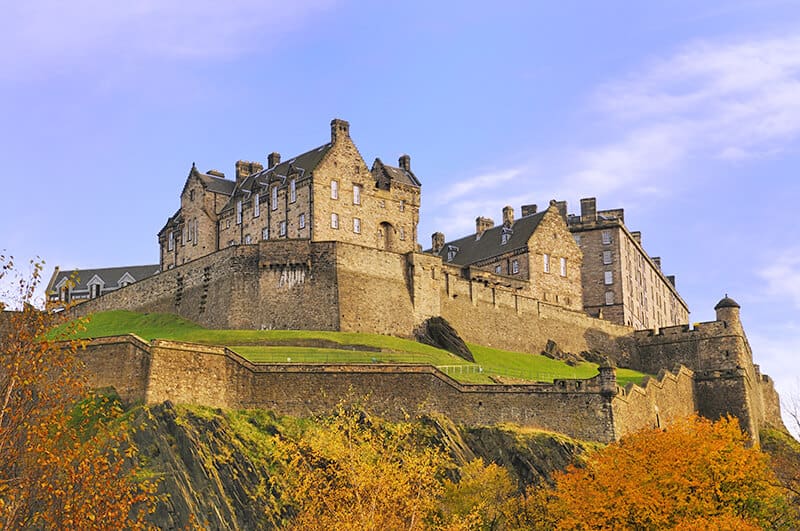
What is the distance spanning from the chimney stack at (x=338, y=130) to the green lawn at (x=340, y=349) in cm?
1780

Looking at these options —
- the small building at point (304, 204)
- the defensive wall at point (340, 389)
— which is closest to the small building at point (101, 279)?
the small building at point (304, 204)

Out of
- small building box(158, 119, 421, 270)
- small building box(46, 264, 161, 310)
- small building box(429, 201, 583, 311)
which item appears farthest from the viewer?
small building box(46, 264, 161, 310)

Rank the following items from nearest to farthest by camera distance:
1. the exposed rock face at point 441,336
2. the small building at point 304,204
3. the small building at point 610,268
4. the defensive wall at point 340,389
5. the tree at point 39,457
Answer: the tree at point 39,457 < the defensive wall at point 340,389 < the exposed rock face at point 441,336 < the small building at point 304,204 < the small building at point 610,268

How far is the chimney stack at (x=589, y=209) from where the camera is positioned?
321ft

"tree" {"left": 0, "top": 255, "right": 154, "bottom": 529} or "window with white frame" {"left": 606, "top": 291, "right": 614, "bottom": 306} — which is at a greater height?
"window with white frame" {"left": 606, "top": 291, "right": 614, "bottom": 306}

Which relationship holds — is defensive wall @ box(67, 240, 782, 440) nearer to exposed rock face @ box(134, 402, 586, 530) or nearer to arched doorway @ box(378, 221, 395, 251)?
exposed rock face @ box(134, 402, 586, 530)

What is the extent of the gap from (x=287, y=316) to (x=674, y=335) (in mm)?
30390

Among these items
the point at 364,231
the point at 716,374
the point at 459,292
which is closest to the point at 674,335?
the point at 716,374

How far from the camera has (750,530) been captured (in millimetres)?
39094

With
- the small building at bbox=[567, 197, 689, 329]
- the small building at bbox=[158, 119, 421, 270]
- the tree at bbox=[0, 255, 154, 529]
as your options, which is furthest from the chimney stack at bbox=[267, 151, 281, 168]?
the tree at bbox=[0, 255, 154, 529]

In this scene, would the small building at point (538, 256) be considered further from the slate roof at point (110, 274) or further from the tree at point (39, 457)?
the tree at point (39, 457)

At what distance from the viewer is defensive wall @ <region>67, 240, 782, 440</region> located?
182ft

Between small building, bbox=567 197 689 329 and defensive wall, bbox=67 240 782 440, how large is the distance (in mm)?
9222

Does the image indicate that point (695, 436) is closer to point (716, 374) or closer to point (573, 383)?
point (573, 383)
